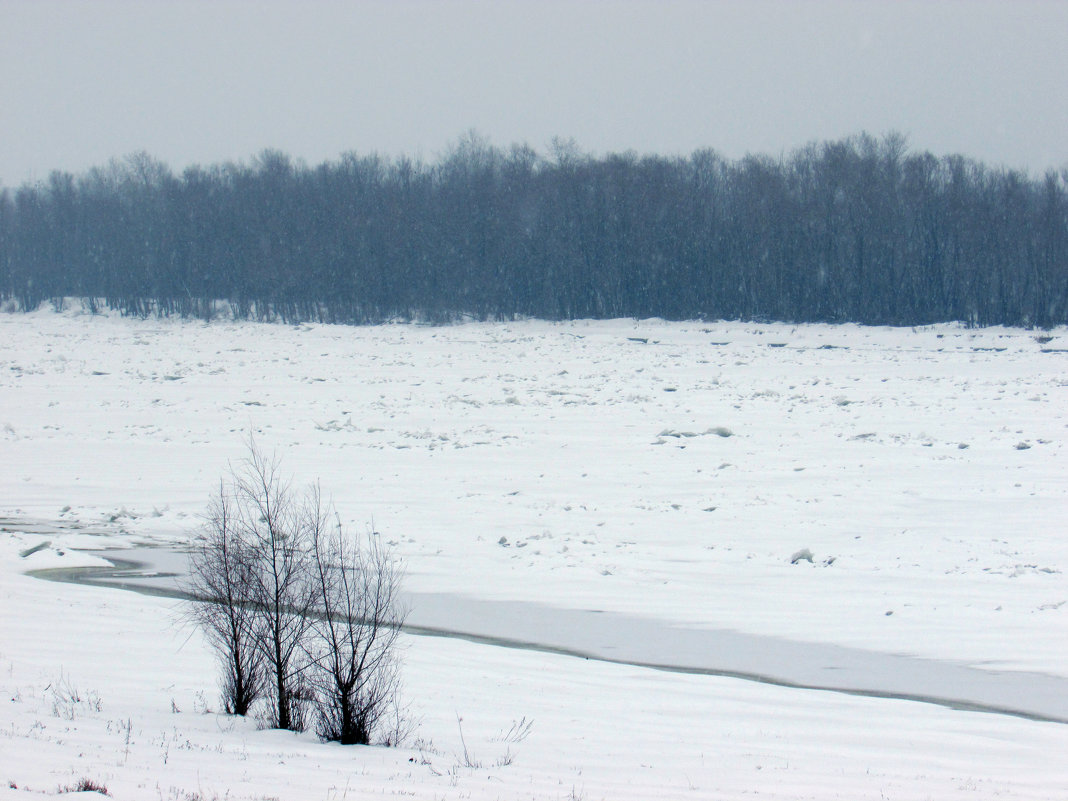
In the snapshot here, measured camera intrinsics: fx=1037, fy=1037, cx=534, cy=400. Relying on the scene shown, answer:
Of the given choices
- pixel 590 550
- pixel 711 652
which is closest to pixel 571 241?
pixel 590 550

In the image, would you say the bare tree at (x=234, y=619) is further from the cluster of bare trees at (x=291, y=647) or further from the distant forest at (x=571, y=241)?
the distant forest at (x=571, y=241)

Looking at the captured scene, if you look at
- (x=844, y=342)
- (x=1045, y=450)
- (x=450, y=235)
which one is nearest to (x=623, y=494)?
(x=1045, y=450)

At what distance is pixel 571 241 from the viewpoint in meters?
75.0

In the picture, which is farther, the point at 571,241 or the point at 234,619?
the point at 571,241

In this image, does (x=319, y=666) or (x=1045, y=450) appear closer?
(x=319, y=666)

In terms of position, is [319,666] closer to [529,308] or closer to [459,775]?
[459,775]

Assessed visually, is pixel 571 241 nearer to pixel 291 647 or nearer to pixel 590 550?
pixel 590 550

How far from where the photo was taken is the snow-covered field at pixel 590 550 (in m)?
7.36

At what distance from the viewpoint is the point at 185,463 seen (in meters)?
23.3

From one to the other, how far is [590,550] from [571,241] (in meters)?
60.5

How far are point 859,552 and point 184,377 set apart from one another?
29.8 m

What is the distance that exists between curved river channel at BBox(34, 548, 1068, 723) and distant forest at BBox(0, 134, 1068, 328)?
52.6 meters

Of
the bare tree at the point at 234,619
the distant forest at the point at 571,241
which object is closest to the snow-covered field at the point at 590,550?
the bare tree at the point at 234,619

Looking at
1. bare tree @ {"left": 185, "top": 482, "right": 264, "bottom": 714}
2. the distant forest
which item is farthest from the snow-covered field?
the distant forest
